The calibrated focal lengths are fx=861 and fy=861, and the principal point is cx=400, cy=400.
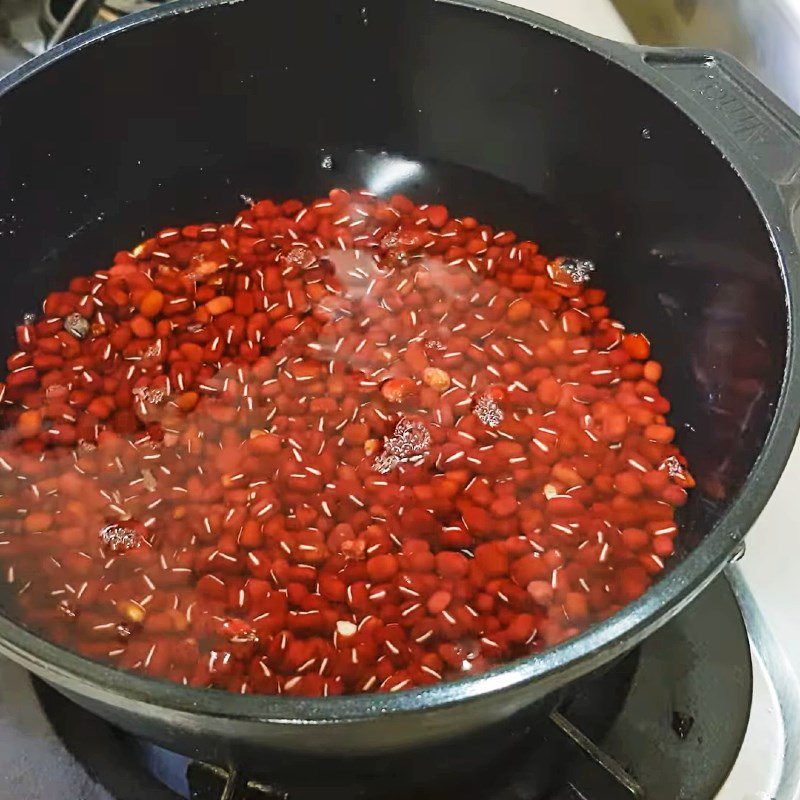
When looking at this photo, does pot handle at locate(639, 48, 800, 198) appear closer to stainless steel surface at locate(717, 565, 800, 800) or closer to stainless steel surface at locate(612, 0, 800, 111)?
stainless steel surface at locate(612, 0, 800, 111)

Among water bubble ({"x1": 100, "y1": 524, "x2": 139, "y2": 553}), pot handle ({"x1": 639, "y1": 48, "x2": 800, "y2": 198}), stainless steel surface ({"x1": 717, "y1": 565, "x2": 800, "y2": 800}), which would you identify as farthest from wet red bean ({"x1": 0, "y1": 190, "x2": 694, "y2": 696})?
pot handle ({"x1": 639, "y1": 48, "x2": 800, "y2": 198})

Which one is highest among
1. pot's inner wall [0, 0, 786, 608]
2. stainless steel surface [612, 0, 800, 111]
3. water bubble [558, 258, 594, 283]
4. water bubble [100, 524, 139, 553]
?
stainless steel surface [612, 0, 800, 111]

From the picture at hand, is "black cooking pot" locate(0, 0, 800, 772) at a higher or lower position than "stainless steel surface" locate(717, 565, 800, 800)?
higher

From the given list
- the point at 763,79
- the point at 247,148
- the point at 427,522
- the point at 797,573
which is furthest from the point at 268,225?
the point at 797,573

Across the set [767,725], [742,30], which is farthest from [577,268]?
[767,725]

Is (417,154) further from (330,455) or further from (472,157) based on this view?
(330,455)

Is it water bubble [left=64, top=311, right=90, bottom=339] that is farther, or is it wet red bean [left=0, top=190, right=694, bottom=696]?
water bubble [left=64, top=311, right=90, bottom=339]

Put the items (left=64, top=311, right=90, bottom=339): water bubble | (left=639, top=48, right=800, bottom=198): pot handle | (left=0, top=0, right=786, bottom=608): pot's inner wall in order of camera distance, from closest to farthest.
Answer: (left=639, top=48, right=800, bottom=198): pot handle → (left=0, top=0, right=786, bottom=608): pot's inner wall → (left=64, top=311, right=90, bottom=339): water bubble

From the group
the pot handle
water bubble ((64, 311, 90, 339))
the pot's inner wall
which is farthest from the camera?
water bubble ((64, 311, 90, 339))
